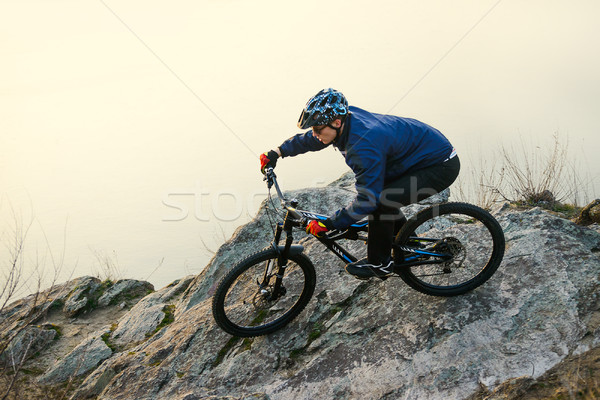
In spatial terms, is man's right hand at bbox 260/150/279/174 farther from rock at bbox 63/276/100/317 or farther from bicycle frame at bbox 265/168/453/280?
rock at bbox 63/276/100/317

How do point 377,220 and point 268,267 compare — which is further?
point 268,267

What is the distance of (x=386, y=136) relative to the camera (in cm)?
394

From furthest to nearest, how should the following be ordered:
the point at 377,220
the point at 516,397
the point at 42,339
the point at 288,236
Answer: the point at 42,339
the point at 288,236
the point at 377,220
the point at 516,397

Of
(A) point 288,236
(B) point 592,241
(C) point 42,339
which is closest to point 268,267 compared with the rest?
(A) point 288,236

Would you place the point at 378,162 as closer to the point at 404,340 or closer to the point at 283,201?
the point at 283,201

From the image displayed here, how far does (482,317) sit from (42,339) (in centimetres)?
722

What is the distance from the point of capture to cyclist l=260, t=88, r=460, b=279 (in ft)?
12.6

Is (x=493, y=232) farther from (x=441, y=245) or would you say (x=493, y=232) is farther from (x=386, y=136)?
(x=386, y=136)

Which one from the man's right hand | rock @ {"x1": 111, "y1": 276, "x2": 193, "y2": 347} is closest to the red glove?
the man's right hand

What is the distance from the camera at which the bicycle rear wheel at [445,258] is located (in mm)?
4359

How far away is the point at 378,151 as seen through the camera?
3822mm

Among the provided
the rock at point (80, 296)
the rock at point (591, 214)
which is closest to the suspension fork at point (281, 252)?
the rock at point (591, 214)

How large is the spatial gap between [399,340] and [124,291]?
678 cm

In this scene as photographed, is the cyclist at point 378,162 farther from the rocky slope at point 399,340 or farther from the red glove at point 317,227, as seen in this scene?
the rocky slope at point 399,340
